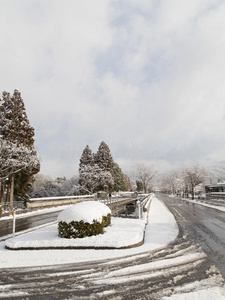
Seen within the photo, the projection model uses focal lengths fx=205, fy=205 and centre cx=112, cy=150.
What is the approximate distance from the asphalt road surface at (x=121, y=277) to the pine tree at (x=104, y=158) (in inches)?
2015

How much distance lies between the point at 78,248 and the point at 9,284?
3.30 m

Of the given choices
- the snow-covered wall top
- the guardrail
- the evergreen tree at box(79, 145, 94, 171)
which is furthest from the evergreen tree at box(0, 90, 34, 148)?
the evergreen tree at box(79, 145, 94, 171)

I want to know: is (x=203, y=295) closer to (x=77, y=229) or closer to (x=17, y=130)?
(x=77, y=229)

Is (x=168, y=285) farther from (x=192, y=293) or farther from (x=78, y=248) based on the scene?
(x=78, y=248)

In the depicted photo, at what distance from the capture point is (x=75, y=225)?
8812mm

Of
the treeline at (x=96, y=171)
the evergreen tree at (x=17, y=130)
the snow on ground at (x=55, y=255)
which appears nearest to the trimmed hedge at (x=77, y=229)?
the snow on ground at (x=55, y=255)

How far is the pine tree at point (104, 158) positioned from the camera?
5847cm

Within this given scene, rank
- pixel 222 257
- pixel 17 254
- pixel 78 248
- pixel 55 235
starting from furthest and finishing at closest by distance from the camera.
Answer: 1. pixel 55 235
2. pixel 78 248
3. pixel 17 254
4. pixel 222 257

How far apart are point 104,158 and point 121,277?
5394cm

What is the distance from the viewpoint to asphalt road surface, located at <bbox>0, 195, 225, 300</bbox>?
438 cm

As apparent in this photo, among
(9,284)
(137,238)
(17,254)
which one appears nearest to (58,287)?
(9,284)

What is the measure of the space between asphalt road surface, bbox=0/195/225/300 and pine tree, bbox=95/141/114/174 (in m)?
51.2

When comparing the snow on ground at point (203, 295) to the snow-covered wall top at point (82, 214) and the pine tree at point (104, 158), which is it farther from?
the pine tree at point (104, 158)

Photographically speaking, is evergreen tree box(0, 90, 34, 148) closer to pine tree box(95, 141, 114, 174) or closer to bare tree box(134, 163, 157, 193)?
pine tree box(95, 141, 114, 174)
